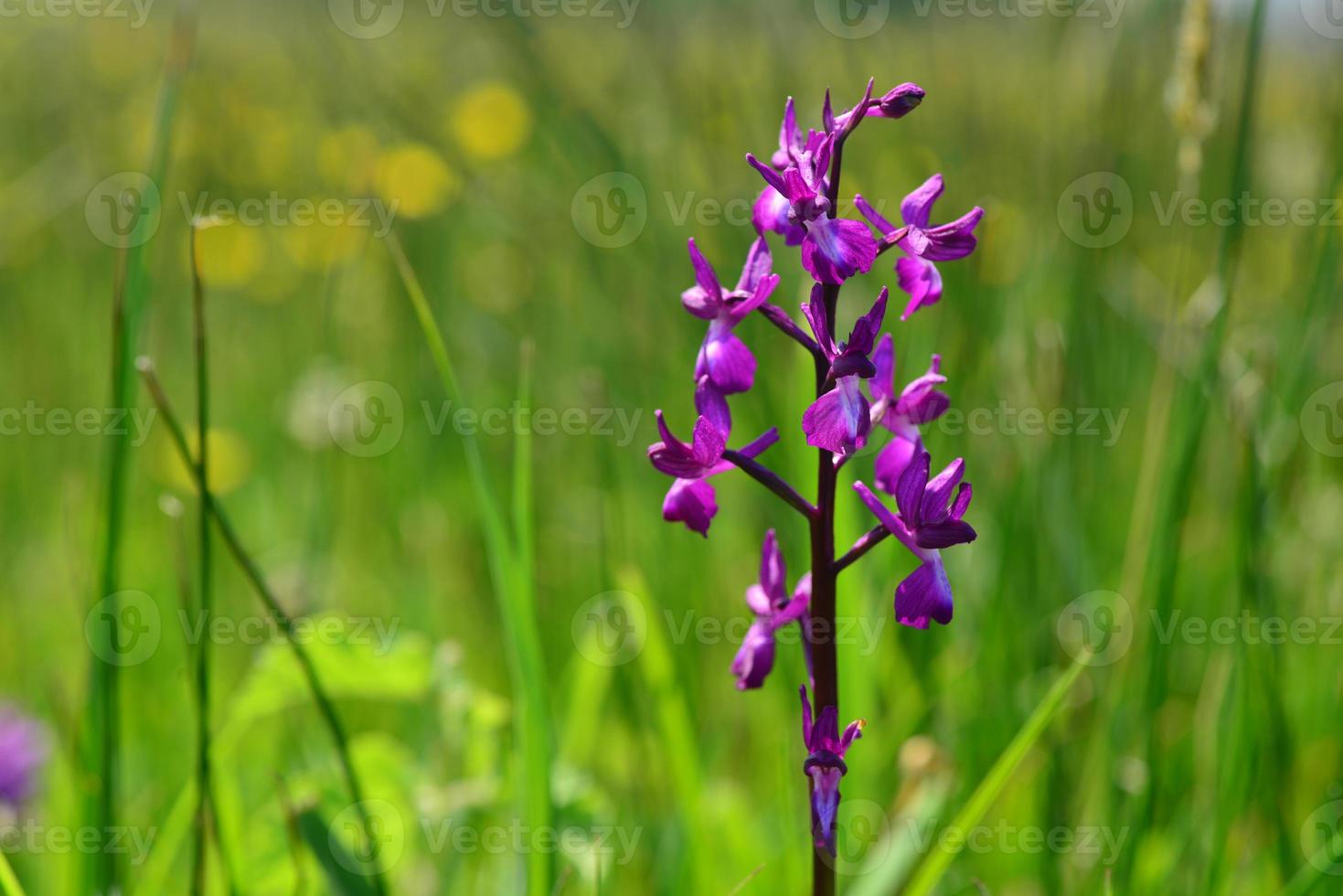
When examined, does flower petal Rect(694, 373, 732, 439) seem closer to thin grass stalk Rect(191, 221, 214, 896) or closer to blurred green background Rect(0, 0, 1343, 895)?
blurred green background Rect(0, 0, 1343, 895)

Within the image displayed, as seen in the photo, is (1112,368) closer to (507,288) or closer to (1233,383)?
(1233,383)

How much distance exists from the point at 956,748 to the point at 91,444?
358cm

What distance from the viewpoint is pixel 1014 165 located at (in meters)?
→ 4.23

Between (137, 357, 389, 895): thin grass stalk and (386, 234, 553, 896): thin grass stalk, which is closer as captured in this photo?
(137, 357, 389, 895): thin grass stalk

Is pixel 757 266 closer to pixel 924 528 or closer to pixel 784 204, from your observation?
pixel 784 204

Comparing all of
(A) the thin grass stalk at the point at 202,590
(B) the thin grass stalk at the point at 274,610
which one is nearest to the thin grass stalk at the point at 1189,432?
(B) the thin grass stalk at the point at 274,610

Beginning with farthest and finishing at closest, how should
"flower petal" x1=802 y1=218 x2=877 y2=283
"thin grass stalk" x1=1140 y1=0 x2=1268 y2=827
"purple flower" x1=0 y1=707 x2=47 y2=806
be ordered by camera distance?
"purple flower" x1=0 y1=707 x2=47 y2=806 → "thin grass stalk" x1=1140 y1=0 x2=1268 y2=827 → "flower petal" x1=802 y1=218 x2=877 y2=283

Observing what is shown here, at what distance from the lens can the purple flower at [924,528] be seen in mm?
1192

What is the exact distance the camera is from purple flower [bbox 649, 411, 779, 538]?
1.21 metres

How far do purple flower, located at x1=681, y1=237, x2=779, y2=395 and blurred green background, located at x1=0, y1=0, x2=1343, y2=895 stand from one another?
1.42 ft

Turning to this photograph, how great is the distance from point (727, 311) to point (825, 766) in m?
0.49

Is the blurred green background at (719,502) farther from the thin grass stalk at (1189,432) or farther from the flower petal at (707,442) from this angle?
the flower petal at (707,442)

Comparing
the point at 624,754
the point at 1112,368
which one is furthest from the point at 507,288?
the point at 624,754

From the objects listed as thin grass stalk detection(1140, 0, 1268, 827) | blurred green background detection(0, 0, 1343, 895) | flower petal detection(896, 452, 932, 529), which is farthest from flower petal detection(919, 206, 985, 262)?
thin grass stalk detection(1140, 0, 1268, 827)
